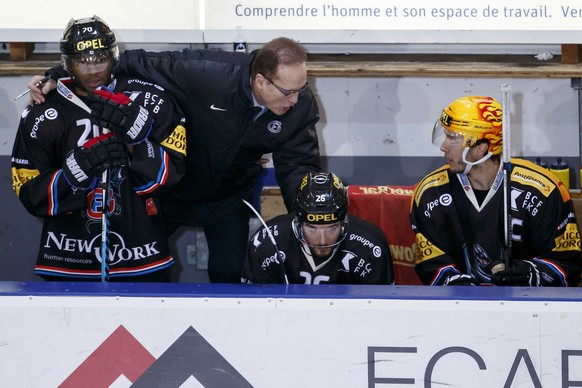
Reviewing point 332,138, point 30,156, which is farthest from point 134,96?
point 332,138

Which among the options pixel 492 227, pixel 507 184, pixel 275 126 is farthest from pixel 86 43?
pixel 492 227

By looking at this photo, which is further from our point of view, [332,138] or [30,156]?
[332,138]

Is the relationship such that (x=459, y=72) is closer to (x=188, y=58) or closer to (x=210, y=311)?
(x=188, y=58)

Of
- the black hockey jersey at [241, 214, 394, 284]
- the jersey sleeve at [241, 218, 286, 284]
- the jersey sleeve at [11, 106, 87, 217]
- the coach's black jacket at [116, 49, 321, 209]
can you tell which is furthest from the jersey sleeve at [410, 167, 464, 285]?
the jersey sleeve at [11, 106, 87, 217]

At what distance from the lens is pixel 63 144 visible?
142 inches

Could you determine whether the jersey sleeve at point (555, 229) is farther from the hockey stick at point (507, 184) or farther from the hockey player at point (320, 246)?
the hockey player at point (320, 246)

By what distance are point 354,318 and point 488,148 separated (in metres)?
1.23

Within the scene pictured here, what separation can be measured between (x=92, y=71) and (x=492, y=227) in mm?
1545

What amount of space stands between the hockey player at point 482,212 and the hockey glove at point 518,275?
0.05 m

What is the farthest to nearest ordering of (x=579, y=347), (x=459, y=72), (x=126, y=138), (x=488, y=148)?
1. (x=459, y=72)
2. (x=488, y=148)
3. (x=126, y=138)
4. (x=579, y=347)

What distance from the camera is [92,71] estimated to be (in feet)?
11.5

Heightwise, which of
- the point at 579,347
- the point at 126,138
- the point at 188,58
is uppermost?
the point at 188,58

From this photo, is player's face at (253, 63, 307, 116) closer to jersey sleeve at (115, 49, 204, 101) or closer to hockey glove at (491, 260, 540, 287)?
jersey sleeve at (115, 49, 204, 101)

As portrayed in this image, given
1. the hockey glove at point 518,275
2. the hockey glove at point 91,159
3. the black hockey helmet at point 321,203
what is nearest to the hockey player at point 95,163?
the hockey glove at point 91,159
